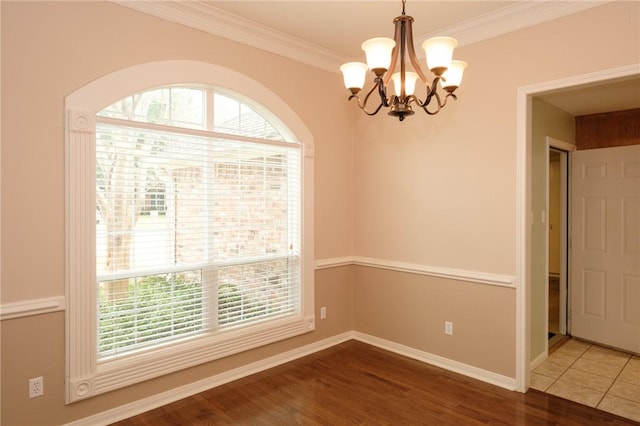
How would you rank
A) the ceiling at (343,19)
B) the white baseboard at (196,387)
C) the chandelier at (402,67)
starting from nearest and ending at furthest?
the chandelier at (402,67), the white baseboard at (196,387), the ceiling at (343,19)

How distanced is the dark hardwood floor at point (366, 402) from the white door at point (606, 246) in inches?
64.4

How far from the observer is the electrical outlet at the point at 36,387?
2.33 m

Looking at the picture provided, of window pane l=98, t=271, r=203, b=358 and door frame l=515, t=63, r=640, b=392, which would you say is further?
door frame l=515, t=63, r=640, b=392

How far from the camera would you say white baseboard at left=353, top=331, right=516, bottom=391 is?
10.3 feet

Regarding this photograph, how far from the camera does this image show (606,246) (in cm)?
407

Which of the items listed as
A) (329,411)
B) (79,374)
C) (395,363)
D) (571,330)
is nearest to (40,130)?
(79,374)

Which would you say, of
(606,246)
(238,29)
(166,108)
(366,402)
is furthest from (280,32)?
(606,246)

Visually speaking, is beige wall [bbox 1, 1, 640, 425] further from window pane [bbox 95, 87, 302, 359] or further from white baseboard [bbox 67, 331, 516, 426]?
window pane [bbox 95, 87, 302, 359]

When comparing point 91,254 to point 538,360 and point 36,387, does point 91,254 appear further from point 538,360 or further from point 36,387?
point 538,360

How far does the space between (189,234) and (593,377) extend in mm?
3560

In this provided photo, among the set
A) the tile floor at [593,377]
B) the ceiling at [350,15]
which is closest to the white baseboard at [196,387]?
the tile floor at [593,377]

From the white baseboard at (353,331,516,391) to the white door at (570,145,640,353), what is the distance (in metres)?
1.73

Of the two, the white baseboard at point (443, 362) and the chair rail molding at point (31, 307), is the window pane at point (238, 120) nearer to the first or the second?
the chair rail molding at point (31, 307)

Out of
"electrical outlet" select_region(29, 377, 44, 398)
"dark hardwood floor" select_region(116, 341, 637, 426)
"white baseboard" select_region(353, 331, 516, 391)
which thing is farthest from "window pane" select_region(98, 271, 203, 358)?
"white baseboard" select_region(353, 331, 516, 391)
